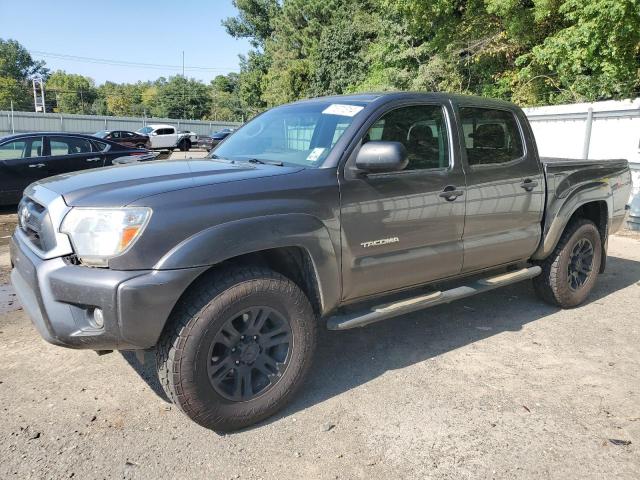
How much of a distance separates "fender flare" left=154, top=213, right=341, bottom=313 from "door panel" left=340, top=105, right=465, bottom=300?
5.2 inches

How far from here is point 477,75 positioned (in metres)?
18.8

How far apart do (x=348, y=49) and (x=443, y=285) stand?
31454mm

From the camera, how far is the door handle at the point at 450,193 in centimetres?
365

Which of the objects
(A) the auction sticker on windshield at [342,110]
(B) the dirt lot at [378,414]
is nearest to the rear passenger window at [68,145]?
(B) the dirt lot at [378,414]

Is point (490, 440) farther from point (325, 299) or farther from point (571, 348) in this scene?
point (571, 348)

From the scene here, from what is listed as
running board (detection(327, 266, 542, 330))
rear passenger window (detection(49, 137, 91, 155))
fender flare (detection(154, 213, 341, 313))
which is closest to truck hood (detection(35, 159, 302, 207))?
fender flare (detection(154, 213, 341, 313))

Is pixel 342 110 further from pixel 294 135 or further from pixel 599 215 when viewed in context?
pixel 599 215

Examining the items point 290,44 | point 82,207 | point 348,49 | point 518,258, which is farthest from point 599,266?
point 290,44

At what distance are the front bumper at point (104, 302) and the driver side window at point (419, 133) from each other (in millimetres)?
1672

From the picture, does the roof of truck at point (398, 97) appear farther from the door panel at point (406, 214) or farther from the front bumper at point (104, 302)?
the front bumper at point (104, 302)

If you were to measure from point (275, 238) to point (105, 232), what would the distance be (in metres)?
0.86

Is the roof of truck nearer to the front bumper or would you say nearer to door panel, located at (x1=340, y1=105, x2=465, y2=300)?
door panel, located at (x1=340, y1=105, x2=465, y2=300)

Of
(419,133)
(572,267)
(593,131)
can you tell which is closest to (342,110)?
(419,133)

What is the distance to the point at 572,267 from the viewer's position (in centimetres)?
495
